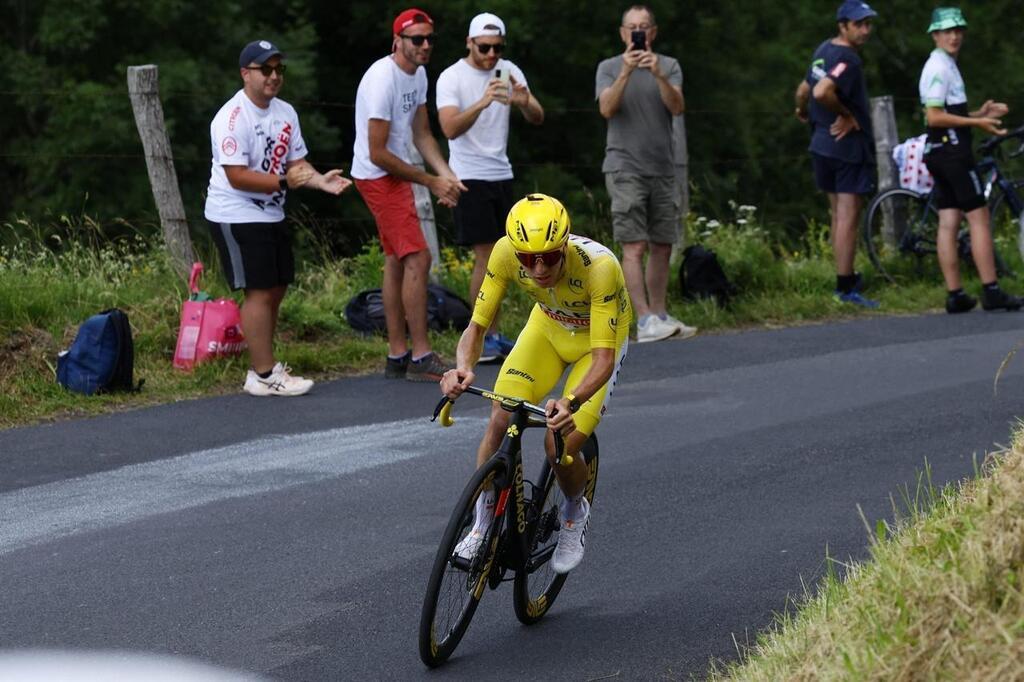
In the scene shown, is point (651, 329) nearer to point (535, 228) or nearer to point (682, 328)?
point (682, 328)

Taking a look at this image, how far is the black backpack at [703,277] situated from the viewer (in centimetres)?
1371

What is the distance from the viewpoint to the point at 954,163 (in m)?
13.5

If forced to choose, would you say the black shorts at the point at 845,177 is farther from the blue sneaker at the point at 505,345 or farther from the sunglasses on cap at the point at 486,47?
the blue sneaker at the point at 505,345

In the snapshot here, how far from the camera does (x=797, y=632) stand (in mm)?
5641

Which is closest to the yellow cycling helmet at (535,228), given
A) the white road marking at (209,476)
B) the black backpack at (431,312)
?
the white road marking at (209,476)

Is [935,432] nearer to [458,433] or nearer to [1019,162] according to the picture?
Result: [458,433]

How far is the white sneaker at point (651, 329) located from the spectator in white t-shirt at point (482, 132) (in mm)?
1449

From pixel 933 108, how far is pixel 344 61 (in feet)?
66.8

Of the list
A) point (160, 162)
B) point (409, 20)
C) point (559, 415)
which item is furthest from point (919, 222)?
point (559, 415)

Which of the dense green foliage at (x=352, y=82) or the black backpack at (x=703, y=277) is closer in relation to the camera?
the black backpack at (x=703, y=277)

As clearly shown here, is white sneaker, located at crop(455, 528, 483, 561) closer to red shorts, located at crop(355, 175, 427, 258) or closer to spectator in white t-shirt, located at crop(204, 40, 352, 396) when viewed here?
spectator in white t-shirt, located at crop(204, 40, 352, 396)

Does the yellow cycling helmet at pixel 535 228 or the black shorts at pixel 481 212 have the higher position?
the yellow cycling helmet at pixel 535 228

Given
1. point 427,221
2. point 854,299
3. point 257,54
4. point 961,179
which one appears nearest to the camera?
point 257,54

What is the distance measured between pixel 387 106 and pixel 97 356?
2.41 meters
